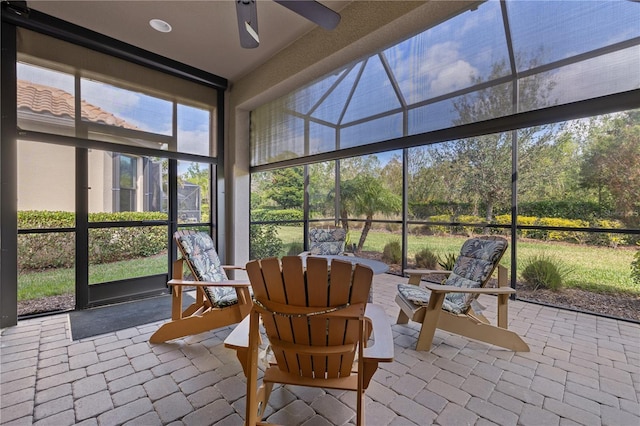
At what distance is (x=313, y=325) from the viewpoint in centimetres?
141

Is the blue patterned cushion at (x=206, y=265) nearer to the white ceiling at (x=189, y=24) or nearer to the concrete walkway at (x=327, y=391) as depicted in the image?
the concrete walkway at (x=327, y=391)

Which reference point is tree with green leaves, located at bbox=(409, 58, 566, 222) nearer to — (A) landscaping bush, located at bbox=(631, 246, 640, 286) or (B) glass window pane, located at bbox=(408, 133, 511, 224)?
(B) glass window pane, located at bbox=(408, 133, 511, 224)

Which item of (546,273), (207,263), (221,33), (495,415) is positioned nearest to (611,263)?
(546,273)

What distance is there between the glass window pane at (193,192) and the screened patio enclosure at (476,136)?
2.86ft

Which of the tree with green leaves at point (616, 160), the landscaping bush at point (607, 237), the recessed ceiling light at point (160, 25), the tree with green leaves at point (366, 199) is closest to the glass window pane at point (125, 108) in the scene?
the recessed ceiling light at point (160, 25)

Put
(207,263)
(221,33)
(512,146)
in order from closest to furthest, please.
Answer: (207,263) → (221,33) → (512,146)

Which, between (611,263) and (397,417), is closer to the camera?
(397,417)

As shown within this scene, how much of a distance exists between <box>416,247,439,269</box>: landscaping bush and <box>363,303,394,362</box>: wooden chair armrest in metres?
3.79

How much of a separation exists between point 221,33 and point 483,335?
14.3ft

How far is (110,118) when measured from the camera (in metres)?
3.60

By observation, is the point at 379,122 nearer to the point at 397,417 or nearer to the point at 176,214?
the point at 397,417

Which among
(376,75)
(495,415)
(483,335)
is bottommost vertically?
(495,415)

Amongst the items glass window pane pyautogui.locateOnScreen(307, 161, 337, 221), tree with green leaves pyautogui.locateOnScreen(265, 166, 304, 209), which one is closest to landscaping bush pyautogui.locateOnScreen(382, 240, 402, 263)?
glass window pane pyautogui.locateOnScreen(307, 161, 337, 221)

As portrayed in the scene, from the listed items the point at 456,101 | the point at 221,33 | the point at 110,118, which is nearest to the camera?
the point at 456,101
